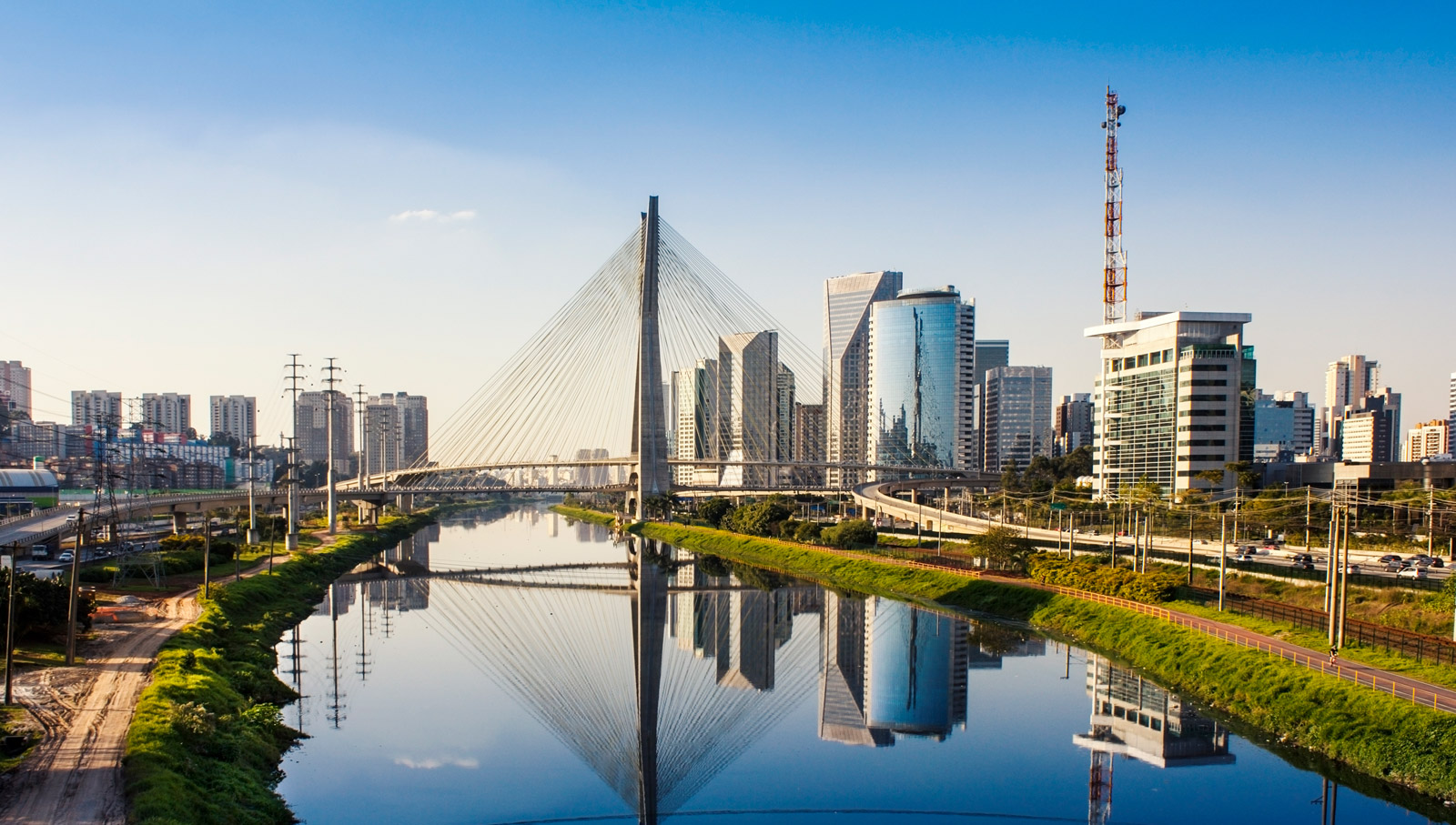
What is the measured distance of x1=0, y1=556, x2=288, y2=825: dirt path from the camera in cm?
1067

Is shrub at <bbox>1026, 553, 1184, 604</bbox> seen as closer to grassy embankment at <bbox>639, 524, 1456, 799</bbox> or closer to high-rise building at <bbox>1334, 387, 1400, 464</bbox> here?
grassy embankment at <bbox>639, 524, 1456, 799</bbox>

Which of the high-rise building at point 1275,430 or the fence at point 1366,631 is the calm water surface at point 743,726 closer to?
the fence at point 1366,631

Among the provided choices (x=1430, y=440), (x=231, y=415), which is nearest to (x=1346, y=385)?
(x=1430, y=440)

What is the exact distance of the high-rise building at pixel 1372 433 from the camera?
10456cm

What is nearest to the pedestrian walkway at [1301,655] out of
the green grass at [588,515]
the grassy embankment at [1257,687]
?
the grassy embankment at [1257,687]

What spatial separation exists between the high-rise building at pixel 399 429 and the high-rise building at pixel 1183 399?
8638 centimetres

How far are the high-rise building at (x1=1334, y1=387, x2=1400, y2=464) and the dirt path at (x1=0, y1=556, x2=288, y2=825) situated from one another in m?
108

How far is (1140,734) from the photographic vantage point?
56.2 feet

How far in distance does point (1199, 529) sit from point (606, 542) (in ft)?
110

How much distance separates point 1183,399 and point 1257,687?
30.0m

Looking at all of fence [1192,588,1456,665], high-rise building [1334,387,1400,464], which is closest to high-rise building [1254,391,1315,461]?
high-rise building [1334,387,1400,464]

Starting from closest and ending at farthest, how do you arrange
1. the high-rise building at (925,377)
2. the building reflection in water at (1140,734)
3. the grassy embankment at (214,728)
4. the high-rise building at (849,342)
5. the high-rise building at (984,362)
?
1. the grassy embankment at (214,728)
2. the building reflection in water at (1140,734)
3. the high-rise building at (925,377)
4. the high-rise building at (849,342)
5. the high-rise building at (984,362)

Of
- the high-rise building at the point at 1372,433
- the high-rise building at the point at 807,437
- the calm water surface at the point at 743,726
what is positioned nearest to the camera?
the calm water surface at the point at 743,726

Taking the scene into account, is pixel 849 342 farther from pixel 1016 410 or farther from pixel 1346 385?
pixel 1346 385
